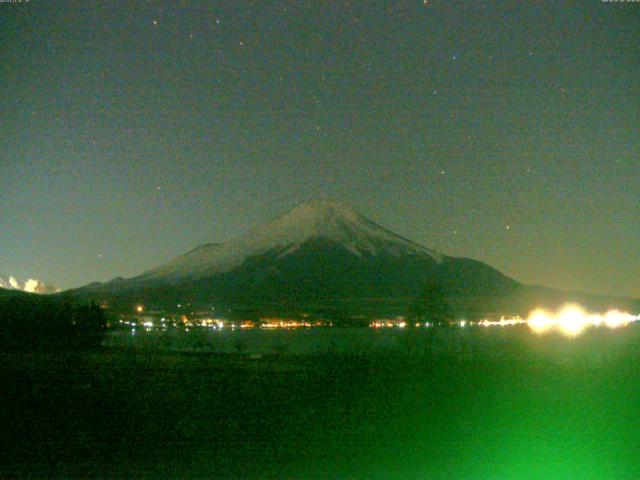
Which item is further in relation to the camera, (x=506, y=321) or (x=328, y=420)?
(x=506, y=321)

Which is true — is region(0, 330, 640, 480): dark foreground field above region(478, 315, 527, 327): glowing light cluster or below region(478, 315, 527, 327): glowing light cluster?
below

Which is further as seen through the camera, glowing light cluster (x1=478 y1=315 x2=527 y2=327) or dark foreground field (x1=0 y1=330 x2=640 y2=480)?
glowing light cluster (x1=478 y1=315 x2=527 y2=327)

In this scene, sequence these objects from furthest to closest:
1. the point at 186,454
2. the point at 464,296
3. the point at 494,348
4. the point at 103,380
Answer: the point at 464,296, the point at 494,348, the point at 103,380, the point at 186,454

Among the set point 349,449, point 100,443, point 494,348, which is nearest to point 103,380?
point 100,443

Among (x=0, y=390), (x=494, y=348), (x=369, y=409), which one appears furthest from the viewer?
(x=494, y=348)

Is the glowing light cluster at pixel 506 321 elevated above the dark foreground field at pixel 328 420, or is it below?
above

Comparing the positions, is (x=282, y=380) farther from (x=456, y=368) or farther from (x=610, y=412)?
(x=610, y=412)

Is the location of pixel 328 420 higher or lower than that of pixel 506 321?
lower

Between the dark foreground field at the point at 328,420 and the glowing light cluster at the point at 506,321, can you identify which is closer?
the dark foreground field at the point at 328,420
